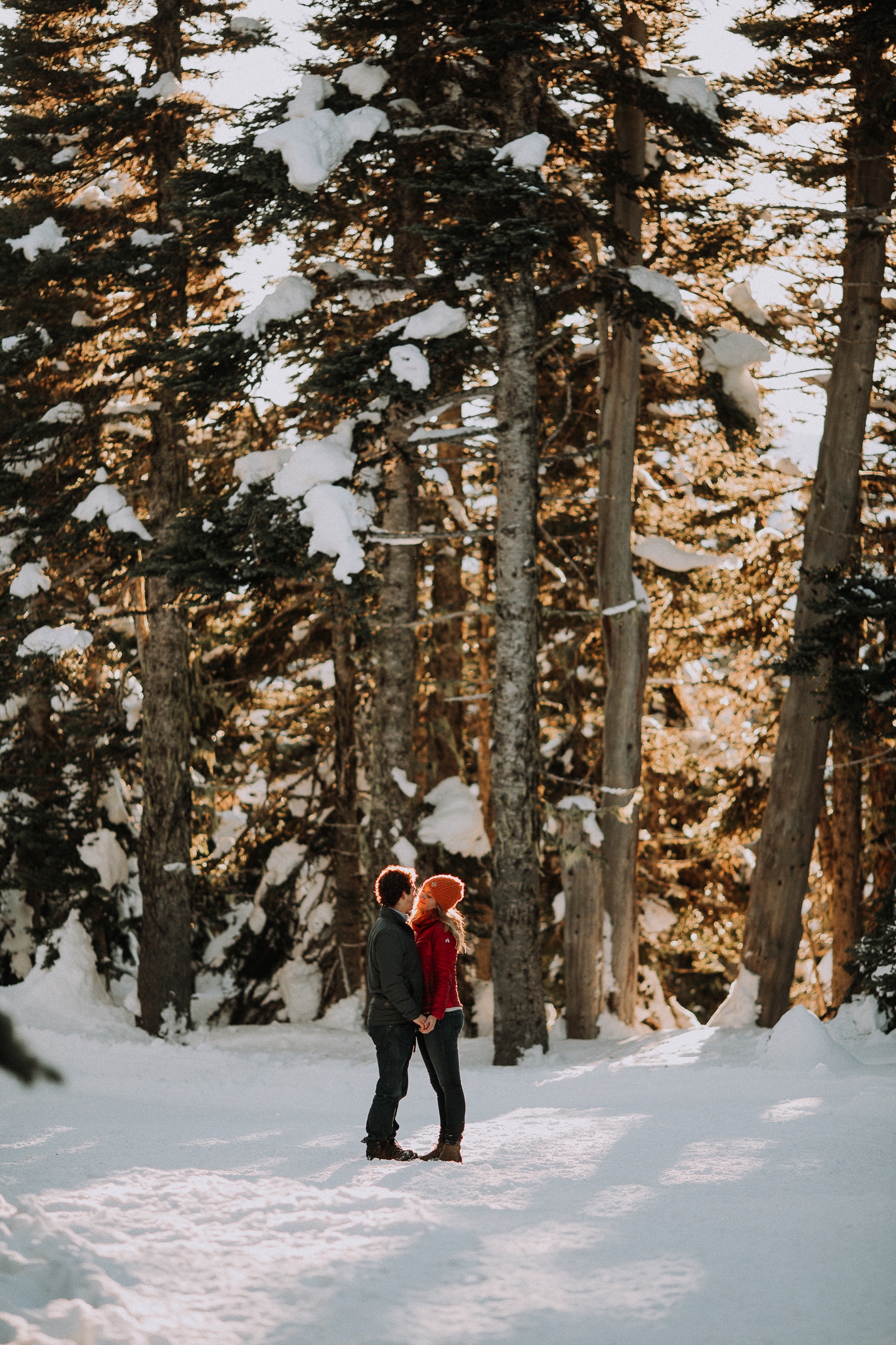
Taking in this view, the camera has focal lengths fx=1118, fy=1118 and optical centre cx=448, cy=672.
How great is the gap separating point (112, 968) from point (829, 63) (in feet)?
53.6

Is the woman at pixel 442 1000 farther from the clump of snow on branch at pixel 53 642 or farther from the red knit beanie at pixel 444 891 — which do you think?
the clump of snow on branch at pixel 53 642

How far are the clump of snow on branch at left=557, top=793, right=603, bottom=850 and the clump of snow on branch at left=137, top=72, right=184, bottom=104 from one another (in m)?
9.72

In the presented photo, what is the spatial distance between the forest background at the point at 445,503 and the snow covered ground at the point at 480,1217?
9.46ft

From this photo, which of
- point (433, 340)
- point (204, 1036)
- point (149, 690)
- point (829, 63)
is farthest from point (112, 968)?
point (829, 63)

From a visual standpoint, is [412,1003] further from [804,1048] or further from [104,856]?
[104,856]

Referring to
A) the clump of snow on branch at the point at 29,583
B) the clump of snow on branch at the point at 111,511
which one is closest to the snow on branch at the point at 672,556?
the clump of snow on branch at the point at 111,511

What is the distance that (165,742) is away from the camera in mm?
14555

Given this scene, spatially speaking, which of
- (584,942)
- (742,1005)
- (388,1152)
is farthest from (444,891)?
(584,942)

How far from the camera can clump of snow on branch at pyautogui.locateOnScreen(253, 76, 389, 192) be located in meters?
10.4

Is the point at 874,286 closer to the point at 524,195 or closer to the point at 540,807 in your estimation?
the point at 524,195

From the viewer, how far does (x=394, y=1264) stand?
4.45 meters

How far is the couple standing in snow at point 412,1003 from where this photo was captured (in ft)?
20.6

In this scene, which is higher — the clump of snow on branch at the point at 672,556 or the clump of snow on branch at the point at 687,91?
the clump of snow on branch at the point at 687,91

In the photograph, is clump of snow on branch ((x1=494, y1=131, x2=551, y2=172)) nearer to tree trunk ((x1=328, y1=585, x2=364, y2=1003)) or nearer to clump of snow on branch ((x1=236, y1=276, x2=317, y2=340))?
clump of snow on branch ((x1=236, y1=276, x2=317, y2=340))
